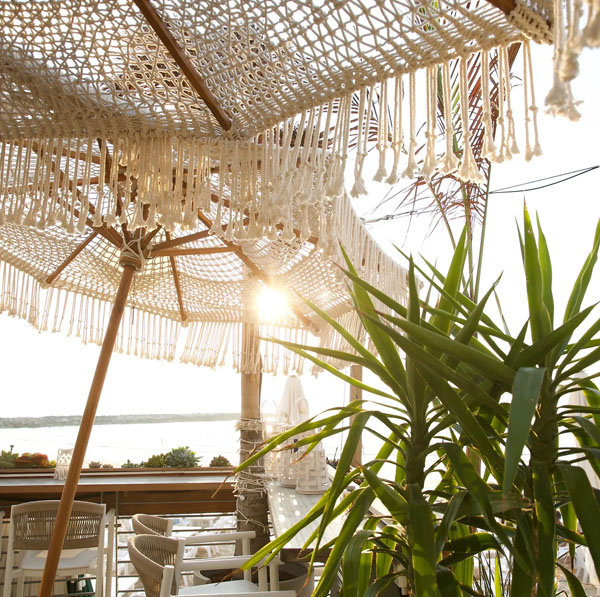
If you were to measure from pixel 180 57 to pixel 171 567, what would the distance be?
1422 millimetres

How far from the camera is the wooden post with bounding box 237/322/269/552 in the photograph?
10.2ft

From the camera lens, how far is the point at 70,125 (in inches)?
56.0

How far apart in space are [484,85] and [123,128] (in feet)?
3.10

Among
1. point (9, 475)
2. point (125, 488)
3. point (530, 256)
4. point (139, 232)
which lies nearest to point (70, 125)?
point (139, 232)

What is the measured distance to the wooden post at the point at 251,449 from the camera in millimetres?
3100

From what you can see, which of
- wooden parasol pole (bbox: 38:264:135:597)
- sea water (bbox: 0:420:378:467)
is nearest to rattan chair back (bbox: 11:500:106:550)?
wooden parasol pole (bbox: 38:264:135:597)

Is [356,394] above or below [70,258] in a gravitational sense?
below

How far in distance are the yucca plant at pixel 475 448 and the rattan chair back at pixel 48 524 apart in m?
2.13

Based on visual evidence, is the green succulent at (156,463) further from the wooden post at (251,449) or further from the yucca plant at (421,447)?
the yucca plant at (421,447)

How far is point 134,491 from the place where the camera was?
140 inches

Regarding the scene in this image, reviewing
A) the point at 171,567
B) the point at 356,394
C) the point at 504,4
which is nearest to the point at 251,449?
the point at 356,394

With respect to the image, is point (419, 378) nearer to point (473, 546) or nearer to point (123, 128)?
point (473, 546)

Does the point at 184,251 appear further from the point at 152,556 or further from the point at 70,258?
the point at 152,556

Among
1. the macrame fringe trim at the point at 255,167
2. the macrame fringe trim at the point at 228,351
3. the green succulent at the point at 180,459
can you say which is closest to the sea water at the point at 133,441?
the green succulent at the point at 180,459
